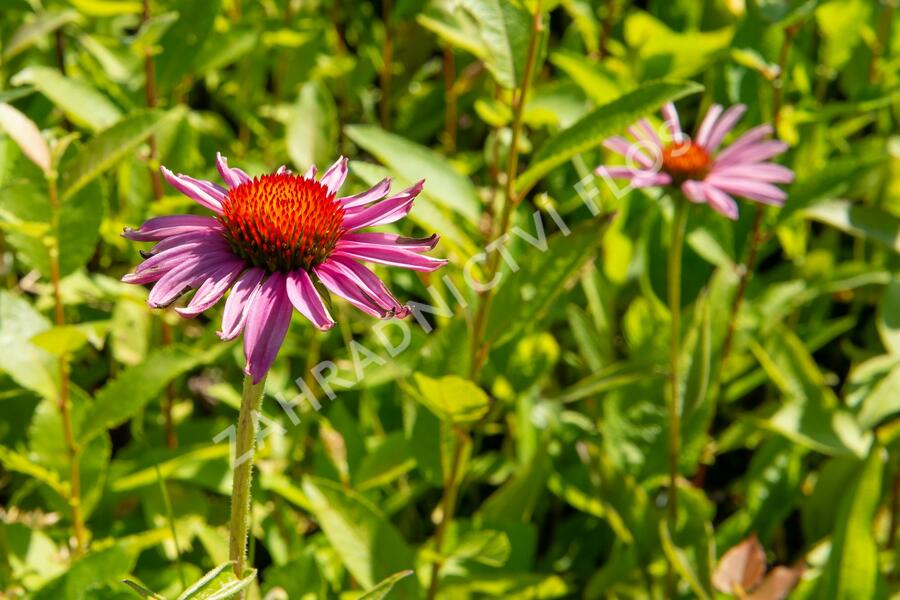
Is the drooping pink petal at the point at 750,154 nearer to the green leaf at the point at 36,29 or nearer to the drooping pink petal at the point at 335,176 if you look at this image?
the drooping pink petal at the point at 335,176

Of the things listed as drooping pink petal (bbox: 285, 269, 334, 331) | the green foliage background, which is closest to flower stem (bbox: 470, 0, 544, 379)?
the green foliage background

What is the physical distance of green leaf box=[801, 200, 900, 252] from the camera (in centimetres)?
168

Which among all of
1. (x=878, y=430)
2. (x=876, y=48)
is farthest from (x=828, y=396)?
(x=876, y=48)

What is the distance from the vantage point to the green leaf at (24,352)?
3.96 ft

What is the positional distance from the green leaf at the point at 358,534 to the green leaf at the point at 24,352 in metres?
0.33

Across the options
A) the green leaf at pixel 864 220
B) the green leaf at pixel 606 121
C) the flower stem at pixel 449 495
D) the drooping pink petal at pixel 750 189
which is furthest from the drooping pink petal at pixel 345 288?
the green leaf at pixel 864 220

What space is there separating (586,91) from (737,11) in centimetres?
45

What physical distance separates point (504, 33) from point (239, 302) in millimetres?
490

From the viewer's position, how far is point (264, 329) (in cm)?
77

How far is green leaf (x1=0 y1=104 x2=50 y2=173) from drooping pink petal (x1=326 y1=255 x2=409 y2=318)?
477mm

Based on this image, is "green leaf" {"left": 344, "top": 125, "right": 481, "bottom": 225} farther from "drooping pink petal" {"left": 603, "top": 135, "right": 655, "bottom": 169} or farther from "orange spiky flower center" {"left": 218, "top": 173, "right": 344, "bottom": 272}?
"orange spiky flower center" {"left": 218, "top": 173, "right": 344, "bottom": 272}

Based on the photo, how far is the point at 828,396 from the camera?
1.55 meters

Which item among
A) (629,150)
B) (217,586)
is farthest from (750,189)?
(217,586)

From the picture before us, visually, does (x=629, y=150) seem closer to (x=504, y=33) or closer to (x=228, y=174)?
(x=504, y=33)
